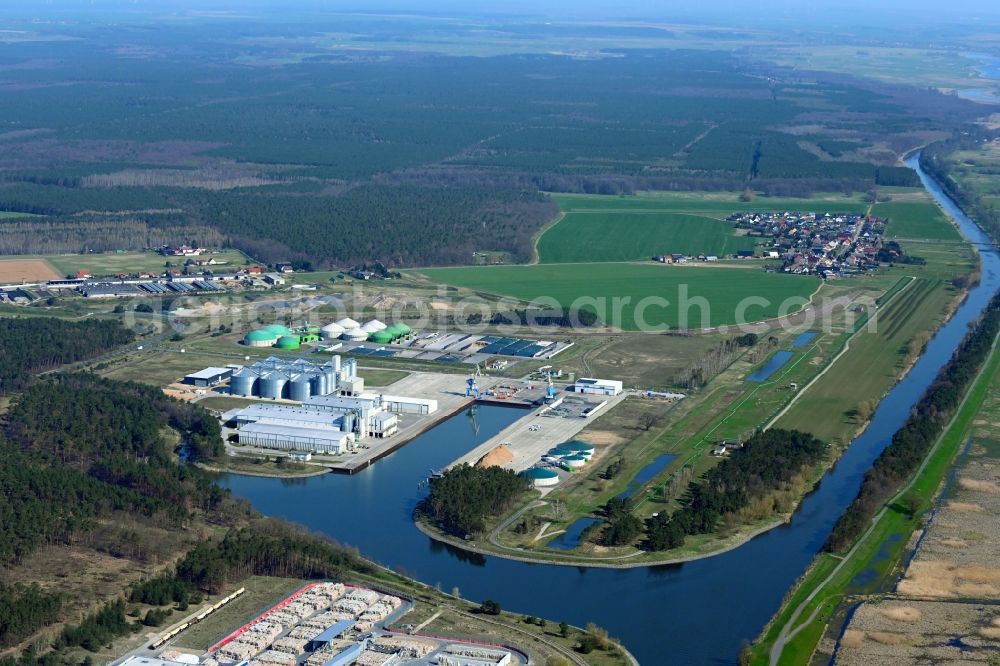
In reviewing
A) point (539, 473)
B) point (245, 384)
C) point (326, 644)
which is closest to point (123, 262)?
point (245, 384)

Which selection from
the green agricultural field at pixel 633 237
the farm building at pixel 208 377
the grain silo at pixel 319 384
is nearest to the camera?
the grain silo at pixel 319 384

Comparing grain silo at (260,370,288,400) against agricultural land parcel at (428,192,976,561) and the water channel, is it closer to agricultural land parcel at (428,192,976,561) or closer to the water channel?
the water channel

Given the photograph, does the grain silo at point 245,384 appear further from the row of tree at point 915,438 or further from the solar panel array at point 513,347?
the row of tree at point 915,438

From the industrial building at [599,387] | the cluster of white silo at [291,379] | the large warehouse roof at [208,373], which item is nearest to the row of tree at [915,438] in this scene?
the industrial building at [599,387]

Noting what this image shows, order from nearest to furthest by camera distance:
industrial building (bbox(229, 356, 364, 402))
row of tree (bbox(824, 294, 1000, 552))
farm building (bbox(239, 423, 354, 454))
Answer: row of tree (bbox(824, 294, 1000, 552)) → farm building (bbox(239, 423, 354, 454)) → industrial building (bbox(229, 356, 364, 402))

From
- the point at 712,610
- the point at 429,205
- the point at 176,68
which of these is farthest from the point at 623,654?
the point at 176,68

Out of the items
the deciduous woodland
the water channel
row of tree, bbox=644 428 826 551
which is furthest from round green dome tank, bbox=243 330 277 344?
row of tree, bbox=644 428 826 551
